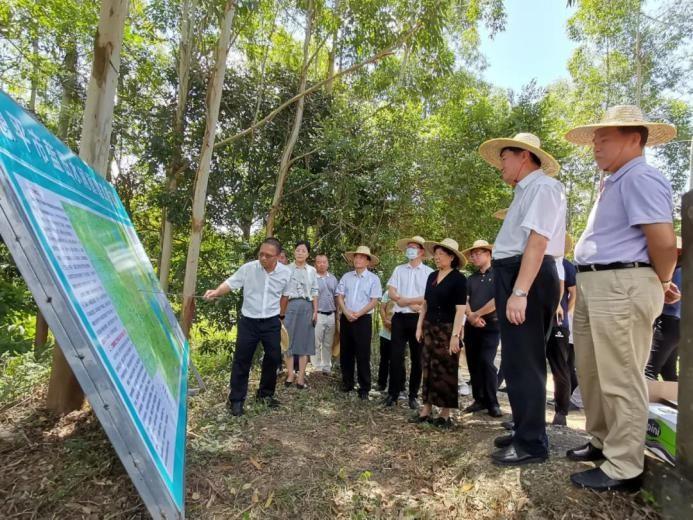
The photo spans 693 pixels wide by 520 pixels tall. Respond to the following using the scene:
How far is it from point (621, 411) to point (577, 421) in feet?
9.88

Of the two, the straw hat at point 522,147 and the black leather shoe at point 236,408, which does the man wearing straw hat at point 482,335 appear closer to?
the straw hat at point 522,147

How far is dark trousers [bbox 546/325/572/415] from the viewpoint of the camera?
12.6ft

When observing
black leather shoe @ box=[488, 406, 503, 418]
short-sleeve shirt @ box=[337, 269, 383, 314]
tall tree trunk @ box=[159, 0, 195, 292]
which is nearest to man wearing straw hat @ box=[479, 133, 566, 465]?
black leather shoe @ box=[488, 406, 503, 418]

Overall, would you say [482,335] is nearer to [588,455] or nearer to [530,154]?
[588,455]

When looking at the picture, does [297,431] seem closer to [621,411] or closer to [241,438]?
[241,438]

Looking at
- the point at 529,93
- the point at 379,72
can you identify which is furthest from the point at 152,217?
the point at 529,93

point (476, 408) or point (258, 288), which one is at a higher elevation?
point (258, 288)

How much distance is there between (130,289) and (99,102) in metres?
2.02

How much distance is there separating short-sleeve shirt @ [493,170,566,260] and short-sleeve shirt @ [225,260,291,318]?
2.35 m

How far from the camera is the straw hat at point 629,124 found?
7.09 ft

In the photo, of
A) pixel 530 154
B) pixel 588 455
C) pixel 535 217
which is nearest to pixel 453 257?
pixel 530 154

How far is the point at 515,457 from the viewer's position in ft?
8.24

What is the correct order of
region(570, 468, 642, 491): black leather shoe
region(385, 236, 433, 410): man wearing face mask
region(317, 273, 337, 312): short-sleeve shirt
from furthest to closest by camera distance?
region(317, 273, 337, 312): short-sleeve shirt
region(385, 236, 433, 410): man wearing face mask
region(570, 468, 642, 491): black leather shoe

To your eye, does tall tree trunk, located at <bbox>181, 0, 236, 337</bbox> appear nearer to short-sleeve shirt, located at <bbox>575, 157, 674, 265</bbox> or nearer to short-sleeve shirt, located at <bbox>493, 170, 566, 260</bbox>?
short-sleeve shirt, located at <bbox>493, 170, 566, 260</bbox>
